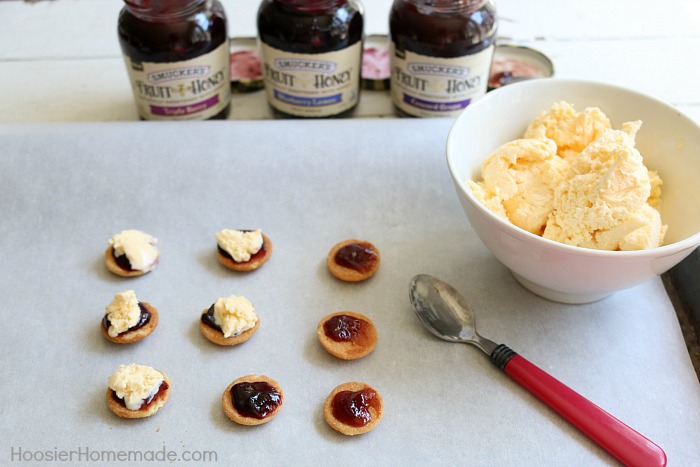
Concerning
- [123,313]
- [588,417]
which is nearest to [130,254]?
[123,313]

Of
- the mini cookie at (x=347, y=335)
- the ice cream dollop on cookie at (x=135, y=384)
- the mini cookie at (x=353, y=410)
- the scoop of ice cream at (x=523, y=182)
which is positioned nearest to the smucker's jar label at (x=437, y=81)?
the scoop of ice cream at (x=523, y=182)

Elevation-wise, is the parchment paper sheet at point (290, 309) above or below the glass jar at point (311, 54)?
below

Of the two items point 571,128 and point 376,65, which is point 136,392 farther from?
point 376,65

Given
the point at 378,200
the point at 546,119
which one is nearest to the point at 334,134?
A: the point at 378,200

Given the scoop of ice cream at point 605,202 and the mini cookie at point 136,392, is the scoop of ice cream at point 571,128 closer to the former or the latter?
the scoop of ice cream at point 605,202

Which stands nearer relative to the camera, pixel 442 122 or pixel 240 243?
pixel 240 243

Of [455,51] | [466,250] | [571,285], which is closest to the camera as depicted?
[571,285]

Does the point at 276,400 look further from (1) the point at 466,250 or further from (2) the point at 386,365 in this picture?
(1) the point at 466,250
